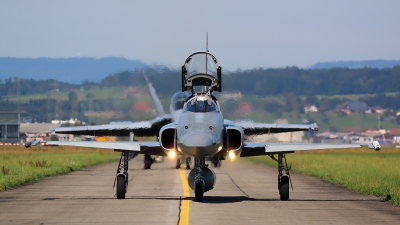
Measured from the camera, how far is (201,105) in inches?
700

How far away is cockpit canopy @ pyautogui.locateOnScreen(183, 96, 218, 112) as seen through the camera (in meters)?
17.7

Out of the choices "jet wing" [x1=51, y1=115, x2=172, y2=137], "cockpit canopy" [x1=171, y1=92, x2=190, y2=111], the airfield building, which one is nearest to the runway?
"jet wing" [x1=51, y1=115, x2=172, y2=137]

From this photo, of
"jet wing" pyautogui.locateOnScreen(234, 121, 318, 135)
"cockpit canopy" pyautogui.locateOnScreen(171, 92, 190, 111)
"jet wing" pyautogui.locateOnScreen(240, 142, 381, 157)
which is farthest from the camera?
"cockpit canopy" pyautogui.locateOnScreen(171, 92, 190, 111)

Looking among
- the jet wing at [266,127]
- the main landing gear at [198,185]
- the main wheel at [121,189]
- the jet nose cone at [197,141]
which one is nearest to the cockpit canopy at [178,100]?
the jet wing at [266,127]

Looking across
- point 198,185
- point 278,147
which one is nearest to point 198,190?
point 198,185

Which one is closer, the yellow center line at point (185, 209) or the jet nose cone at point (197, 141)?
the yellow center line at point (185, 209)

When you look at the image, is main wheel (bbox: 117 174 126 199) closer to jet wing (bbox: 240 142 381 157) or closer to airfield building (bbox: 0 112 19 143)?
jet wing (bbox: 240 142 381 157)

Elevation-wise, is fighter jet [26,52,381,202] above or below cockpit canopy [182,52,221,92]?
below

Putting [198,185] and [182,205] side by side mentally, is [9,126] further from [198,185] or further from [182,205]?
[182,205]

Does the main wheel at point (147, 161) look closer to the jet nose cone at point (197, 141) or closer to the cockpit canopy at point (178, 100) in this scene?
the cockpit canopy at point (178, 100)

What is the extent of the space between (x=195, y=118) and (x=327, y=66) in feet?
118

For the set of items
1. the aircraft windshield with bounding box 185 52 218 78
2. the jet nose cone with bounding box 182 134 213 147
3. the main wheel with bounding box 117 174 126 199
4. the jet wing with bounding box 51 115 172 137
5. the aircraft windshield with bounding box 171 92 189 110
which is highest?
the aircraft windshield with bounding box 185 52 218 78

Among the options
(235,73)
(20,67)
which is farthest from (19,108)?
(235,73)

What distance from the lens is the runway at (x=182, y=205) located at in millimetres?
13562
